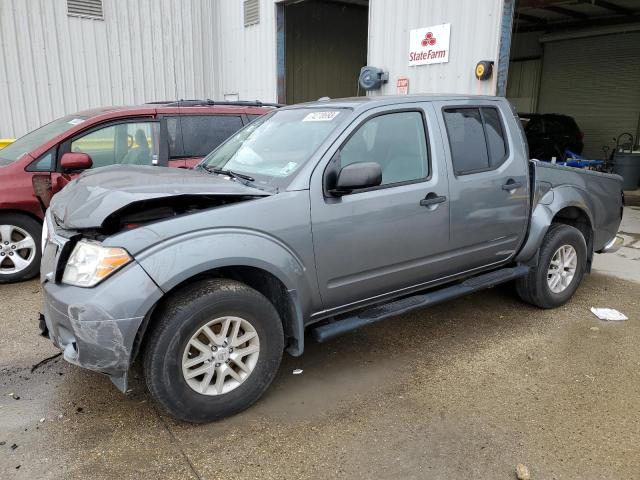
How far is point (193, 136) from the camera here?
5527 millimetres

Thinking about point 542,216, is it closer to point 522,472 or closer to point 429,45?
point 522,472

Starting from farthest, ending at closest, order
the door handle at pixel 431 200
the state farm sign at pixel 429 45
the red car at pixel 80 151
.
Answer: the state farm sign at pixel 429 45, the red car at pixel 80 151, the door handle at pixel 431 200

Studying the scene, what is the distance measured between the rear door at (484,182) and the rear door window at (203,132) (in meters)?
2.78

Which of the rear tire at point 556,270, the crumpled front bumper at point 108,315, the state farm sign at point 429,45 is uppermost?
the state farm sign at point 429,45

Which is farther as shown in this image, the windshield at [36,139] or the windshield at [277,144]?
the windshield at [36,139]

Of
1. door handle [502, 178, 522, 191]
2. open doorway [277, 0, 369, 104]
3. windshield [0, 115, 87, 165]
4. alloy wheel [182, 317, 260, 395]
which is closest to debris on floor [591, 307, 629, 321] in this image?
door handle [502, 178, 522, 191]

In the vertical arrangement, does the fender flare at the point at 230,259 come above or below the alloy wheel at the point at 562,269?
above

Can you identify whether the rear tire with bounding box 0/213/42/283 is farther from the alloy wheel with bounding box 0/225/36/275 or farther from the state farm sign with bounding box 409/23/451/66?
the state farm sign with bounding box 409/23/451/66

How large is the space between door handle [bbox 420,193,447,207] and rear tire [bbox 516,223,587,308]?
1.38m

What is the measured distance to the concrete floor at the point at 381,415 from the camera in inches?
101

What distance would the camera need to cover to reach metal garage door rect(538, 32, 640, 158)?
49.0 ft

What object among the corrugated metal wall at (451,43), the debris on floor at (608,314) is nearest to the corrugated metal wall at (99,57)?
the corrugated metal wall at (451,43)

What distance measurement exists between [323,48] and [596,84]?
8662mm

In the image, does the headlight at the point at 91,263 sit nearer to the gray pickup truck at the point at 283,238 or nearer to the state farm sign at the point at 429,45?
the gray pickup truck at the point at 283,238
